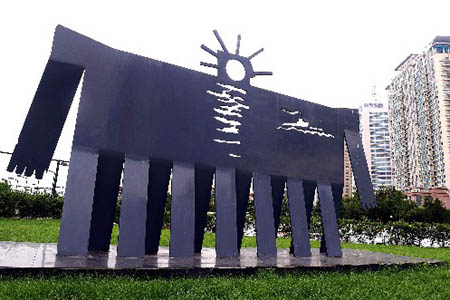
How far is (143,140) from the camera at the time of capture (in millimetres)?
5855

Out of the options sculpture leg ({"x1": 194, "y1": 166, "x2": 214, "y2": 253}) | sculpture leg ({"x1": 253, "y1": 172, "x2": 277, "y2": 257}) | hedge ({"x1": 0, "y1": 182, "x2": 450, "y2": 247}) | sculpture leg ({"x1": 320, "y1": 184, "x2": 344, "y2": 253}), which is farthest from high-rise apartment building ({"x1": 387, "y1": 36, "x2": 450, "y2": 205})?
sculpture leg ({"x1": 194, "y1": 166, "x2": 214, "y2": 253})

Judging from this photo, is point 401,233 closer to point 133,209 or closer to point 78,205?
point 133,209

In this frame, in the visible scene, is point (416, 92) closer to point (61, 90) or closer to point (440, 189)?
point (440, 189)

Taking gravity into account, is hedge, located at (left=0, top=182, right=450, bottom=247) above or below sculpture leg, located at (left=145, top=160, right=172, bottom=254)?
below

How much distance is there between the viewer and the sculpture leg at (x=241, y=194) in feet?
22.9

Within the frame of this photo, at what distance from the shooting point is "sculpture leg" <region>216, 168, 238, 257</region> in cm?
604

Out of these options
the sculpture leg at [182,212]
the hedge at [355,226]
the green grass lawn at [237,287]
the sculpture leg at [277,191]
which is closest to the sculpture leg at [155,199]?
the sculpture leg at [182,212]

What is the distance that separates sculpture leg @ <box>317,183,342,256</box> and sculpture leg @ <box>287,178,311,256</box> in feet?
1.86

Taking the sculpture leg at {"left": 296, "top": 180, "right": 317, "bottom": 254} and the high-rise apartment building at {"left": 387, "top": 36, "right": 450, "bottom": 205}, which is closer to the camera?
the sculpture leg at {"left": 296, "top": 180, "right": 317, "bottom": 254}

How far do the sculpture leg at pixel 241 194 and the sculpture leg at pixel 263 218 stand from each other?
0.76 feet

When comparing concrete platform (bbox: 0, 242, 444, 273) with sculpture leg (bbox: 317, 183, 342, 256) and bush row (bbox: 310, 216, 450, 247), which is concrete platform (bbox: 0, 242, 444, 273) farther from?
bush row (bbox: 310, 216, 450, 247)

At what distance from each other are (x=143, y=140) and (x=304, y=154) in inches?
136

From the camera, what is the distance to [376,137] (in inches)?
3280

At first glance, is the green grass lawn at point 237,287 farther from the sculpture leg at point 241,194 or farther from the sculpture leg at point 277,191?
the sculpture leg at point 277,191
